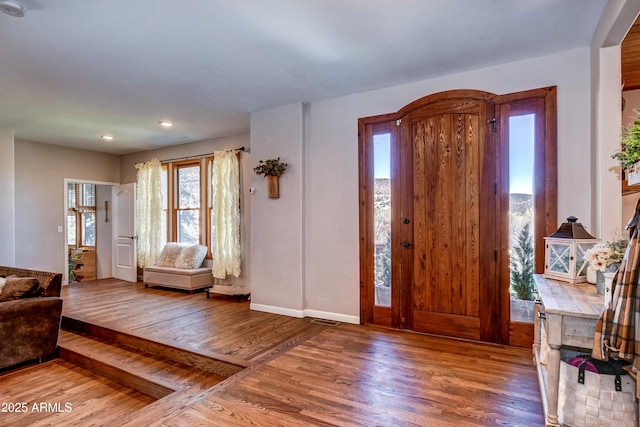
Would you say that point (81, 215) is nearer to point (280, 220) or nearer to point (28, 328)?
point (28, 328)

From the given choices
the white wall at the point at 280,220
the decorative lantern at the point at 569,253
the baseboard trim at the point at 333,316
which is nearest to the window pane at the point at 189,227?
the white wall at the point at 280,220

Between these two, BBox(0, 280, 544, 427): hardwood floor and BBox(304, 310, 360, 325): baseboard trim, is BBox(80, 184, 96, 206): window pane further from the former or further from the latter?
BBox(304, 310, 360, 325): baseboard trim

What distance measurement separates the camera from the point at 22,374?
3.27m

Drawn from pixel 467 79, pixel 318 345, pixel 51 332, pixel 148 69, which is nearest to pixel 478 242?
pixel 467 79

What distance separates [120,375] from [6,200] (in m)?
3.89

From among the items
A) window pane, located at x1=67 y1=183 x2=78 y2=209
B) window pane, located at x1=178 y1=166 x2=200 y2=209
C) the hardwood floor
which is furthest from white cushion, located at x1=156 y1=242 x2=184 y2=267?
window pane, located at x1=67 y1=183 x2=78 y2=209

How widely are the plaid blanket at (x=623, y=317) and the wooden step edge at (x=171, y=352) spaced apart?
7.74 ft

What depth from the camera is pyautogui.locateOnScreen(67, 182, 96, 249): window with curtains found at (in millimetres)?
7870

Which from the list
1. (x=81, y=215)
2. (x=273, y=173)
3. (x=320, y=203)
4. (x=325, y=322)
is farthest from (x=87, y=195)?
(x=325, y=322)

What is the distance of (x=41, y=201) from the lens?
6.26 metres

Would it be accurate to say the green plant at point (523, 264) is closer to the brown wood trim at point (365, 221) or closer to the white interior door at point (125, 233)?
the brown wood trim at point (365, 221)

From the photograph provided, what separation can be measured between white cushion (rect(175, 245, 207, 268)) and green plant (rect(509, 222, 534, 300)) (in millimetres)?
4821

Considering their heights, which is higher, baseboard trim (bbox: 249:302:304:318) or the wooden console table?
the wooden console table

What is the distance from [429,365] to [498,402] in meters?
0.62
